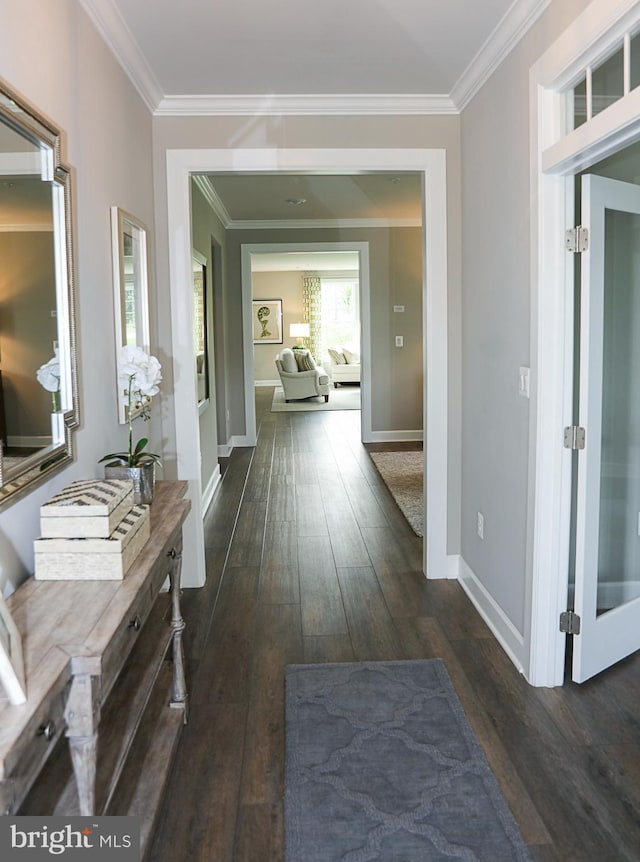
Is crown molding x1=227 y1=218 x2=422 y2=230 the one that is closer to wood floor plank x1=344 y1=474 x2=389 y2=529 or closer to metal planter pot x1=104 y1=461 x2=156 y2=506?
wood floor plank x1=344 y1=474 x2=389 y2=529

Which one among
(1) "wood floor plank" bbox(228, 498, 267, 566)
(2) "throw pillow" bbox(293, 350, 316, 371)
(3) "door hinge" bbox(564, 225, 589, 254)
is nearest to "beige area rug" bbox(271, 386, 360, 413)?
(2) "throw pillow" bbox(293, 350, 316, 371)

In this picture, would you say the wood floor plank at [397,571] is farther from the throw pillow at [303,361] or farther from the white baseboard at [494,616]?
the throw pillow at [303,361]

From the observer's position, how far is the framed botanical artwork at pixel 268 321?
15203 millimetres

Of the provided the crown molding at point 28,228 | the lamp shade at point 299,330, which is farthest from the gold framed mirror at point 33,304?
the lamp shade at point 299,330

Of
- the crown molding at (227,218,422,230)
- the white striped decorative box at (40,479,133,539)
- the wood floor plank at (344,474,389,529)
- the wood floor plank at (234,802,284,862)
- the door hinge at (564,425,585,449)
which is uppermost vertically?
the crown molding at (227,218,422,230)

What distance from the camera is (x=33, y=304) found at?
186cm

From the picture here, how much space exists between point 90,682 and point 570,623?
192cm

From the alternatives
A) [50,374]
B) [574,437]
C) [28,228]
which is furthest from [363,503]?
[28,228]

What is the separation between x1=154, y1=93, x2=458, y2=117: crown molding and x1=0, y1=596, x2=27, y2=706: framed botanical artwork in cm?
293

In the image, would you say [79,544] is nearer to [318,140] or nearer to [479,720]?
[479,720]

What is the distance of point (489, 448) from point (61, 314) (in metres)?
2.00

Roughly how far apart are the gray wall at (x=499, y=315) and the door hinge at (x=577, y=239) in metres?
0.21

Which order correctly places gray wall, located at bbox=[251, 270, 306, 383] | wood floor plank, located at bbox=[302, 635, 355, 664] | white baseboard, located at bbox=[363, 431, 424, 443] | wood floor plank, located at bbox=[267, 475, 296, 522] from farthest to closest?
1. gray wall, located at bbox=[251, 270, 306, 383]
2. white baseboard, located at bbox=[363, 431, 424, 443]
3. wood floor plank, located at bbox=[267, 475, 296, 522]
4. wood floor plank, located at bbox=[302, 635, 355, 664]

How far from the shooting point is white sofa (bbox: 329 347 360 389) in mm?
13953
